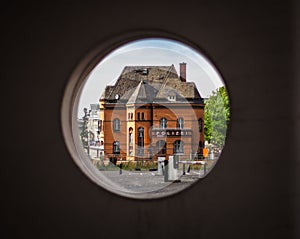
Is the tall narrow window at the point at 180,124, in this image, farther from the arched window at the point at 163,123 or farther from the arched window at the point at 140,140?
the arched window at the point at 140,140

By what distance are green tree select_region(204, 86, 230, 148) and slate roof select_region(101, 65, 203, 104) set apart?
462mm

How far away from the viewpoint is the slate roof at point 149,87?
39.5ft

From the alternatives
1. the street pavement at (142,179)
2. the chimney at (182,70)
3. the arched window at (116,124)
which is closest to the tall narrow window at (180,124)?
the chimney at (182,70)

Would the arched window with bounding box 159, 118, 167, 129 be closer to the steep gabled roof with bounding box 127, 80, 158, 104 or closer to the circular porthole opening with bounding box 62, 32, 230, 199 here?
the circular porthole opening with bounding box 62, 32, 230, 199

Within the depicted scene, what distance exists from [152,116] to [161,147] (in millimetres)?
956

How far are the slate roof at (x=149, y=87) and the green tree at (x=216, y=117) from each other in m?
0.46

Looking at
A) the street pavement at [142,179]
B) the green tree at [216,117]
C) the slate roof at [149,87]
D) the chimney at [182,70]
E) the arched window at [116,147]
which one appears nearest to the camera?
the street pavement at [142,179]

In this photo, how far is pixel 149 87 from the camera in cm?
1279

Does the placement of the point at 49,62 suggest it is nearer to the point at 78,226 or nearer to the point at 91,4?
the point at 91,4

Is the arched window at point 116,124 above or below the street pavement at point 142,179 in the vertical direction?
above

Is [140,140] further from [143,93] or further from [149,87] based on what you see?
[149,87]

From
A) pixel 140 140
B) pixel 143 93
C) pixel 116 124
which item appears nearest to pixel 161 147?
pixel 140 140

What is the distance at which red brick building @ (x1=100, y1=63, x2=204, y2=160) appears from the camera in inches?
475

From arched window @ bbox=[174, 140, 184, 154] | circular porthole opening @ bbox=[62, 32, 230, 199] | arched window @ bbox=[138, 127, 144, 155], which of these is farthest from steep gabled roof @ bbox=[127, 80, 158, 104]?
arched window @ bbox=[174, 140, 184, 154]
